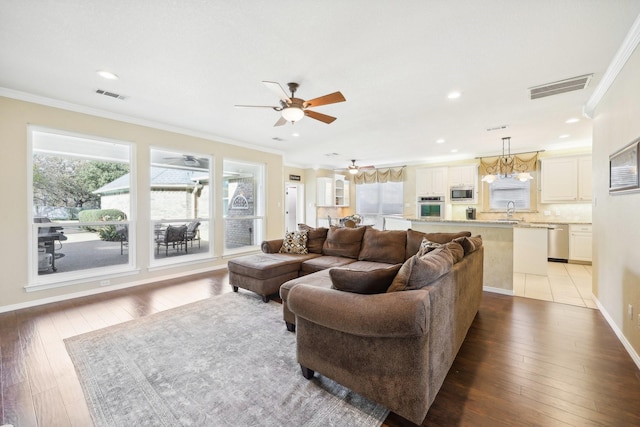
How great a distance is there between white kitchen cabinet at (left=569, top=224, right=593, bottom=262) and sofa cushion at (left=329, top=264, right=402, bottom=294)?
21.3 feet

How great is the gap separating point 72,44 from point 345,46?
2.46 m

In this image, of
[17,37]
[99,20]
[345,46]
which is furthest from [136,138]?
[345,46]

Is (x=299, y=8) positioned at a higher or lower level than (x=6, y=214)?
higher

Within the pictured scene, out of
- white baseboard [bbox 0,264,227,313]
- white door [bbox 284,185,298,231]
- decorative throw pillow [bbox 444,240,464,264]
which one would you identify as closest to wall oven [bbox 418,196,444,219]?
white door [bbox 284,185,298,231]

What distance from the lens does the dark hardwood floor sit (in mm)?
1643

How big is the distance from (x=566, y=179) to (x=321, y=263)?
6213mm

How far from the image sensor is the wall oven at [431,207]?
7.45 metres

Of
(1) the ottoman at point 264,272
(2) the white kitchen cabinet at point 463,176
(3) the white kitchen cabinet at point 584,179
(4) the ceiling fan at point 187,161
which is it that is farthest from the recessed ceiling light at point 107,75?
(3) the white kitchen cabinet at point 584,179

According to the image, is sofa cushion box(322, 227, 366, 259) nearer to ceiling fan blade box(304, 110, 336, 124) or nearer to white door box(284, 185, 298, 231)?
ceiling fan blade box(304, 110, 336, 124)

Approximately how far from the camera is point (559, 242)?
19.6 ft

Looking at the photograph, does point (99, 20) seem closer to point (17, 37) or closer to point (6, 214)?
point (17, 37)

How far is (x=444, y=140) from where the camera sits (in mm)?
5680

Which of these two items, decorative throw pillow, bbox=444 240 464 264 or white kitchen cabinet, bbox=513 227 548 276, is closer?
decorative throw pillow, bbox=444 240 464 264

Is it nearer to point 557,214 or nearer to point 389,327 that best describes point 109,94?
point 389,327
